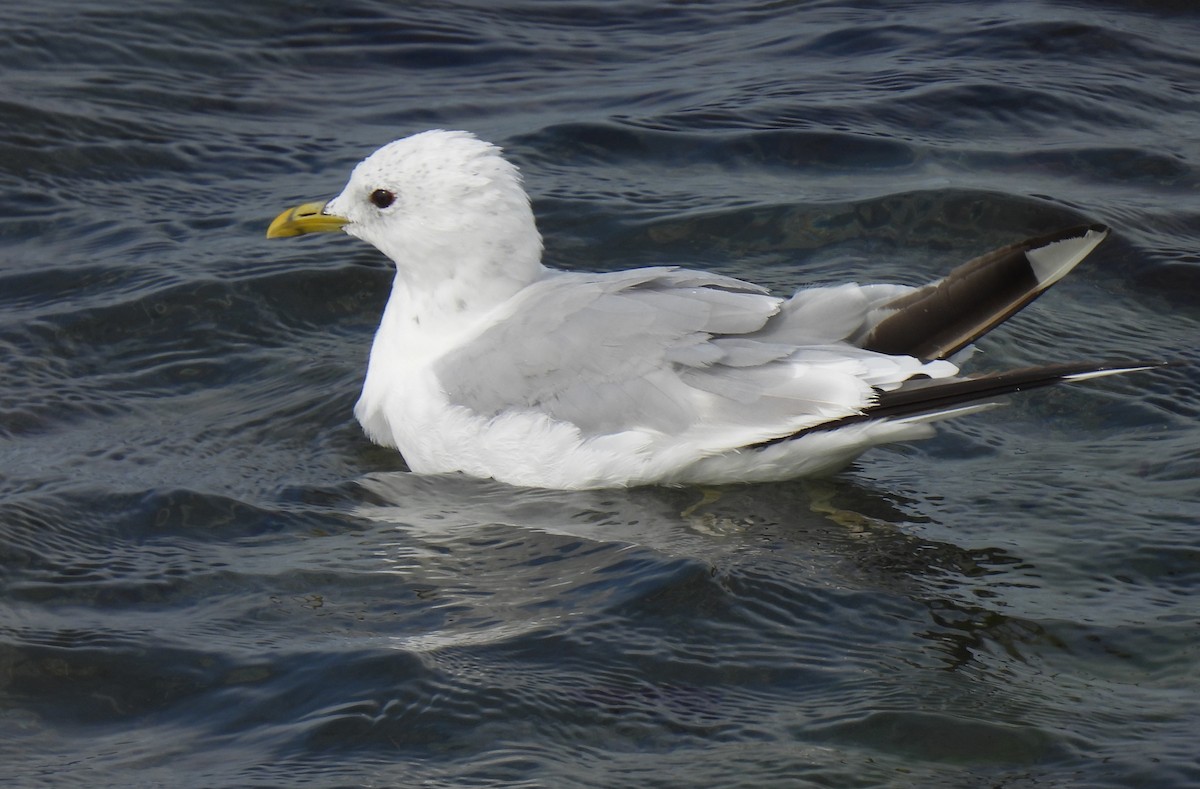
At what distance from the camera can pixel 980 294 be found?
15.3ft

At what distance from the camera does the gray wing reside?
4855mm

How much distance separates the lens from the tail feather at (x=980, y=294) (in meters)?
4.60

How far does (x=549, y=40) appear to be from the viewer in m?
9.71

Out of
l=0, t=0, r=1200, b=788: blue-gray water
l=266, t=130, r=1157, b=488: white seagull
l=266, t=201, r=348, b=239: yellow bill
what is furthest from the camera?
l=266, t=201, r=348, b=239: yellow bill

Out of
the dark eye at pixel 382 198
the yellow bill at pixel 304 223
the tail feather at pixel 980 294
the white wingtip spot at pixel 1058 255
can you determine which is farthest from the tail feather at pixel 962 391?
the yellow bill at pixel 304 223

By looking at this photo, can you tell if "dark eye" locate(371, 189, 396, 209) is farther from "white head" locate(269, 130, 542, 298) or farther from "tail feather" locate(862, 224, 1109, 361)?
"tail feather" locate(862, 224, 1109, 361)

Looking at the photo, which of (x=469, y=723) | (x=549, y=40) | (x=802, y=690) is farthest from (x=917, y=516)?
(x=549, y=40)

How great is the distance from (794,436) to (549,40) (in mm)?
5415

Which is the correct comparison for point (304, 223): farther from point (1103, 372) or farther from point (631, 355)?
point (1103, 372)

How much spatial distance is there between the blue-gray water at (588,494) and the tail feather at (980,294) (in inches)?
23.4

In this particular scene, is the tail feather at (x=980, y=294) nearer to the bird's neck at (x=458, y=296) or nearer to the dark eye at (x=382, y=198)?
the bird's neck at (x=458, y=296)

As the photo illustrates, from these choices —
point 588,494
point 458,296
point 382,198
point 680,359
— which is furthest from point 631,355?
point 382,198

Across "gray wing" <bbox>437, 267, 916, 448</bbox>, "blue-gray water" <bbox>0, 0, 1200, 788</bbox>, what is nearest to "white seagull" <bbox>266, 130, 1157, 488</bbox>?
"gray wing" <bbox>437, 267, 916, 448</bbox>

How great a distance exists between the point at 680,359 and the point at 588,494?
21.0 inches
